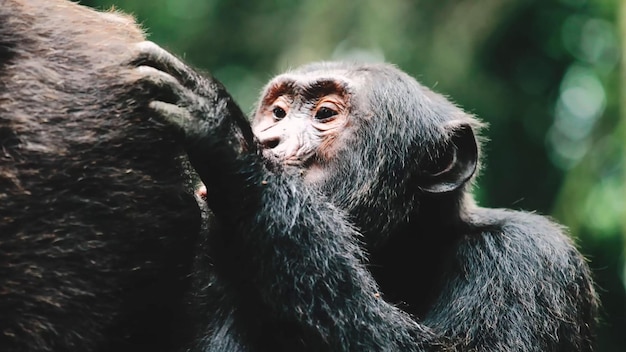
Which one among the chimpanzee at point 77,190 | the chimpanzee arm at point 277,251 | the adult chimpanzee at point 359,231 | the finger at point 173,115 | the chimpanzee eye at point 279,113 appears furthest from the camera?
the chimpanzee eye at point 279,113

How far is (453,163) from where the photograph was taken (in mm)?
4645

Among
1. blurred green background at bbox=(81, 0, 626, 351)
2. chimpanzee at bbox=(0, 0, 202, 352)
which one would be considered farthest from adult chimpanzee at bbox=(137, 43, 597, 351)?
blurred green background at bbox=(81, 0, 626, 351)

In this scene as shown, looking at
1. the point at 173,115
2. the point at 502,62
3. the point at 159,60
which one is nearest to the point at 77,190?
the point at 173,115

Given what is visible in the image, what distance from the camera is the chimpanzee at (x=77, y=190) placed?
2541mm

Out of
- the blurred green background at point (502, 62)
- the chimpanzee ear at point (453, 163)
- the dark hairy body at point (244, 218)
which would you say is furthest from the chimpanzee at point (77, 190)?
the blurred green background at point (502, 62)

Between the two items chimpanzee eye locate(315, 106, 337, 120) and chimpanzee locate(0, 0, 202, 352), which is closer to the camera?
chimpanzee locate(0, 0, 202, 352)

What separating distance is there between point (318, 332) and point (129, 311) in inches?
36.7

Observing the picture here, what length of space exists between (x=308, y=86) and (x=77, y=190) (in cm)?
226

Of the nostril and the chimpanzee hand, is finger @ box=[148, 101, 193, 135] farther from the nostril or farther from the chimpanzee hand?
the nostril

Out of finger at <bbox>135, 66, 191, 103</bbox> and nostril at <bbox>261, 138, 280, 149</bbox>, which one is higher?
nostril at <bbox>261, 138, 280, 149</bbox>

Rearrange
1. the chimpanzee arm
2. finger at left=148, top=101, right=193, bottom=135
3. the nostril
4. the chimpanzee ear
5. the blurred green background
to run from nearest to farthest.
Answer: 1. finger at left=148, top=101, right=193, bottom=135
2. the chimpanzee arm
3. the nostril
4. the chimpanzee ear
5. the blurred green background

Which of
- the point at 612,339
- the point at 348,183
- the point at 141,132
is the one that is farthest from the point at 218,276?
the point at 612,339

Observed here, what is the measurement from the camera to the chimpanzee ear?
4551 millimetres

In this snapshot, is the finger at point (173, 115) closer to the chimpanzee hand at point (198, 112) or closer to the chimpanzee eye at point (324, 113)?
the chimpanzee hand at point (198, 112)
